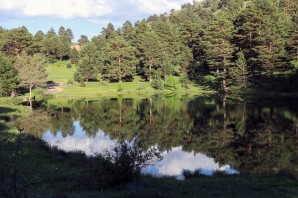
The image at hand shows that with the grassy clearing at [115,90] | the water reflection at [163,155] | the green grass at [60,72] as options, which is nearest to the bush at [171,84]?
the grassy clearing at [115,90]

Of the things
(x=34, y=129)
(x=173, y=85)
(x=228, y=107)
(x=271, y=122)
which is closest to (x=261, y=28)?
(x=173, y=85)

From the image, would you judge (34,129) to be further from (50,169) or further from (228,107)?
(228,107)

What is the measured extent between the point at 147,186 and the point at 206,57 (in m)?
87.4

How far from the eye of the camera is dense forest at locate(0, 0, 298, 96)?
8169cm

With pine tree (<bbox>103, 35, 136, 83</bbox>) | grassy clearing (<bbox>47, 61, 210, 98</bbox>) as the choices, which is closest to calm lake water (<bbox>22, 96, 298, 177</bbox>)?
grassy clearing (<bbox>47, 61, 210, 98</bbox>)

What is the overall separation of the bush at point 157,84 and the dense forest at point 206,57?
263 millimetres

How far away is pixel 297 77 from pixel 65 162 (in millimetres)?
68629

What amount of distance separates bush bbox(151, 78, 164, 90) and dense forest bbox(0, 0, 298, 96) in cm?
26

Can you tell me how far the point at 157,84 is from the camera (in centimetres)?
9550

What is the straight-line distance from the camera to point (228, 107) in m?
62.3

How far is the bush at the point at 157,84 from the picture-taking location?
9523 centimetres

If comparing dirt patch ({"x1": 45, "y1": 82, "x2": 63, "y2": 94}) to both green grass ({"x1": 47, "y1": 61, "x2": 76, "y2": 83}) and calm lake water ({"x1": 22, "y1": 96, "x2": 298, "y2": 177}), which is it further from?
calm lake water ({"x1": 22, "y1": 96, "x2": 298, "y2": 177})

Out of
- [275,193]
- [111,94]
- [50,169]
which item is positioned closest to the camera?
→ [275,193]

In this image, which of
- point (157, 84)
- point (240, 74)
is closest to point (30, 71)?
point (157, 84)
